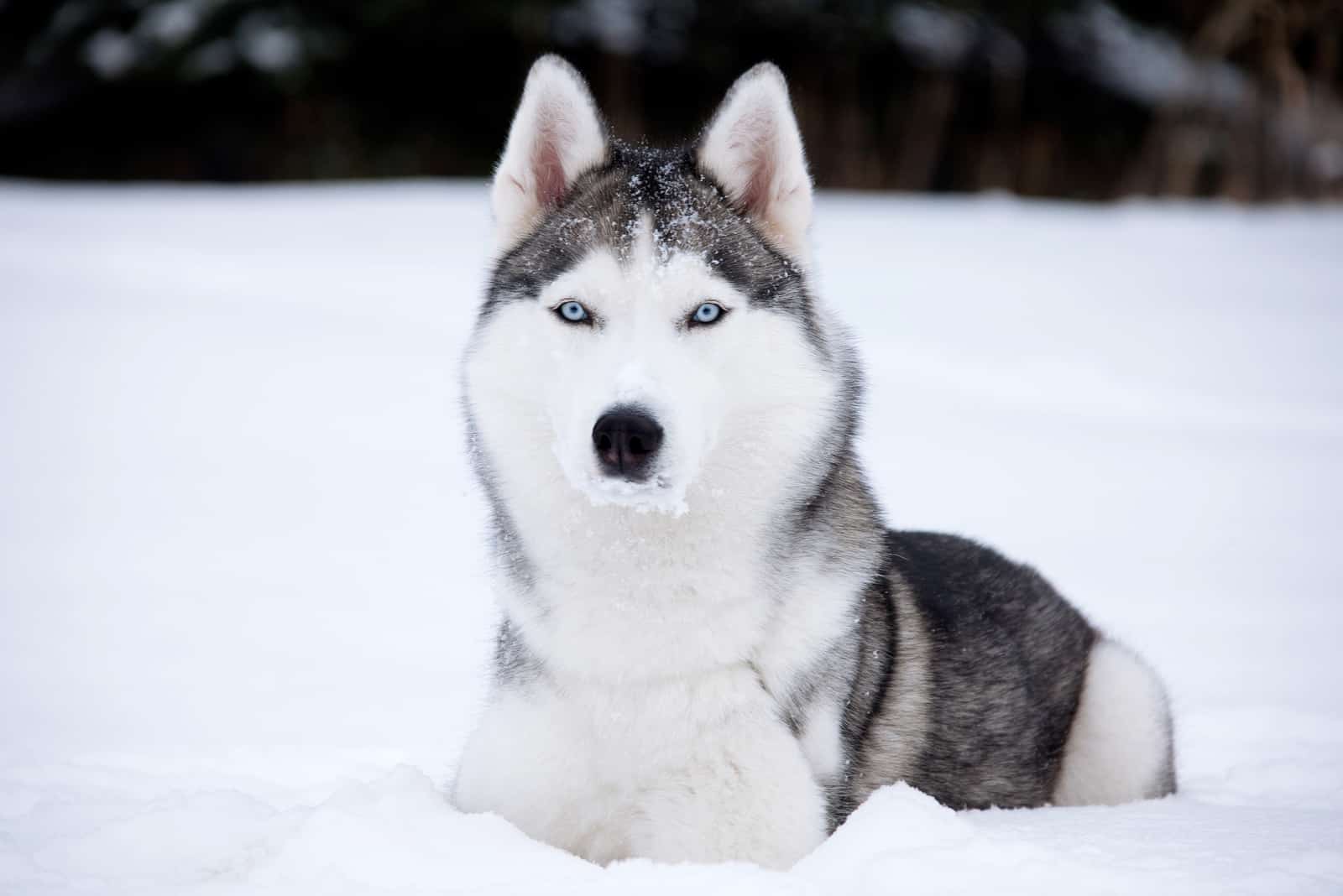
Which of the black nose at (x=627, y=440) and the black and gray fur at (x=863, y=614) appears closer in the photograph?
the black nose at (x=627, y=440)

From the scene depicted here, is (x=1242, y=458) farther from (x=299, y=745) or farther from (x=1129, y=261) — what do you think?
(x=299, y=745)

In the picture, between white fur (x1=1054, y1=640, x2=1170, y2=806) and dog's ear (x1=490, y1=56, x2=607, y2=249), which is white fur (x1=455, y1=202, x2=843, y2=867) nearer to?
dog's ear (x1=490, y1=56, x2=607, y2=249)

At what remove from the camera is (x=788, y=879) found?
2.33m

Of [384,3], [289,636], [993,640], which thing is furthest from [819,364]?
[384,3]

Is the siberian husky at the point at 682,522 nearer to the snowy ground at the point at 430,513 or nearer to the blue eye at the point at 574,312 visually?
the blue eye at the point at 574,312

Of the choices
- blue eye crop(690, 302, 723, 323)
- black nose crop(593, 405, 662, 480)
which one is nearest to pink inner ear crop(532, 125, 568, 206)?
blue eye crop(690, 302, 723, 323)

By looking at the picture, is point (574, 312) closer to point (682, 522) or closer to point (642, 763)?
point (682, 522)

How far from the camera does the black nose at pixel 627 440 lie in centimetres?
236

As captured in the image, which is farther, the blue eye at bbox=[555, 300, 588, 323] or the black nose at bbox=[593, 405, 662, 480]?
the blue eye at bbox=[555, 300, 588, 323]

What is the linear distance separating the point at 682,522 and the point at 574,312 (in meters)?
0.50

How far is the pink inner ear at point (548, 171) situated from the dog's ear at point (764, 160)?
1.12 ft

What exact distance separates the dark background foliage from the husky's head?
11.5 metres

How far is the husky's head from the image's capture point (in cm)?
245

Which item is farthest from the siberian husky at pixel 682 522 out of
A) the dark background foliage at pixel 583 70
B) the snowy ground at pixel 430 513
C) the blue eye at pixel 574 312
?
the dark background foliage at pixel 583 70
